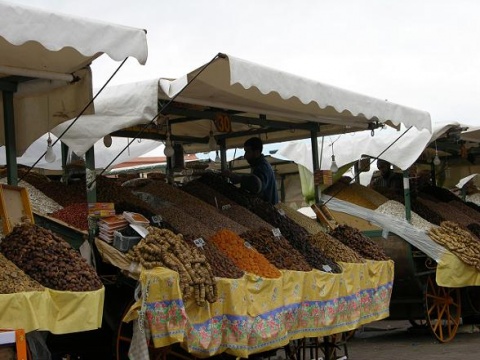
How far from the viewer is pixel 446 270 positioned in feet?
32.0

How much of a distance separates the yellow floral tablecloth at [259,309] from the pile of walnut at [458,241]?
148cm

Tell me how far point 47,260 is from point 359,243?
464 centimetres

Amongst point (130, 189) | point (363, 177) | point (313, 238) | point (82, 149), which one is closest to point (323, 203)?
point (313, 238)

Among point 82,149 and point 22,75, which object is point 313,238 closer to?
point 82,149

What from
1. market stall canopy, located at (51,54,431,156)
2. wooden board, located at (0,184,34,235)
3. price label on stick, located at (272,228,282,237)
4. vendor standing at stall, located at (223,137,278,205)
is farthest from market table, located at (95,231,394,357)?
market stall canopy, located at (51,54,431,156)

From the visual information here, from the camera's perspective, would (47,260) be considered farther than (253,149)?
No

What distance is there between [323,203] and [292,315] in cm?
320

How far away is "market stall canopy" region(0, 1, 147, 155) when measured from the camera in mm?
4930

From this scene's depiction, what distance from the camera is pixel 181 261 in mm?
6121

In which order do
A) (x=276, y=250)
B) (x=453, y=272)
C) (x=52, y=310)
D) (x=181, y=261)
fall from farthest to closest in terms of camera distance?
1. (x=453, y=272)
2. (x=276, y=250)
3. (x=181, y=261)
4. (x=52, y=310)

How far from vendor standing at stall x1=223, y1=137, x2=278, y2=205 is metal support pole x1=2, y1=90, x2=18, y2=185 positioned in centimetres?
319

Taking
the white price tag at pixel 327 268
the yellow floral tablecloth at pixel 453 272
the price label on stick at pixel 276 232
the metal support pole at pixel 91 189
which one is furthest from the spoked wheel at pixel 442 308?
the metal support pole at pixel 91 189

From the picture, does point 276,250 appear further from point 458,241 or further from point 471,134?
point 471,134

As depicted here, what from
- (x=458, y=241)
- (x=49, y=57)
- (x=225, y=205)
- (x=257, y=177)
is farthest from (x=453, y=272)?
(x=49, y=57)
